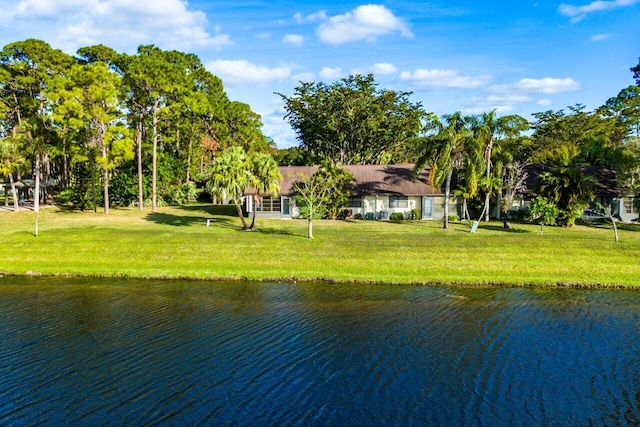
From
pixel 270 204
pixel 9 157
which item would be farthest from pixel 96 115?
pixel 270 204

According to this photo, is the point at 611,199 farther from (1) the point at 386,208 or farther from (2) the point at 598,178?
(1) the point at 386,208

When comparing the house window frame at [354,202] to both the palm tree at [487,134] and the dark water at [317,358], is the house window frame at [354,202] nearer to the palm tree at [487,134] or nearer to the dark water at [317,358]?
the palm tree at [487,134]

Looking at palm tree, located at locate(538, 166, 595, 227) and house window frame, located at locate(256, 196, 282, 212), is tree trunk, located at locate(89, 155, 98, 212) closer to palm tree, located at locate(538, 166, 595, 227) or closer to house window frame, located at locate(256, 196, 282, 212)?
house window frame, located at locate(256, 196, 282, 212)

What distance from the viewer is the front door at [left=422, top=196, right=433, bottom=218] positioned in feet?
174

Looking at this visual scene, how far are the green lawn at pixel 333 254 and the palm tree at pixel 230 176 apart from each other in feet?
11.6

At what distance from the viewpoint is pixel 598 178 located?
5431cm

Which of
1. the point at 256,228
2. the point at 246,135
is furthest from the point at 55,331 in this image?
the point at 246,135

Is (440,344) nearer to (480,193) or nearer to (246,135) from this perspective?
(480,193)

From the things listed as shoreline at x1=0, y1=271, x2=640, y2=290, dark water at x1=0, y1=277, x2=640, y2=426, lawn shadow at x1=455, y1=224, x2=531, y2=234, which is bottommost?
dark water at x1=0, y1=277, x2=640, y2=426

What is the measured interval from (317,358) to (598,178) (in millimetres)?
49306

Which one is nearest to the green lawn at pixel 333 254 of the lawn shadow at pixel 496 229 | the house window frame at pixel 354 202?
the lawn shadow at pixel 496 229

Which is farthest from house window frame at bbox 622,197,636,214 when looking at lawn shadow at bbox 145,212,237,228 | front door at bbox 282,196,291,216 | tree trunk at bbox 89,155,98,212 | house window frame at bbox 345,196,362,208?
tree trunk at bbox 89,155,98,212

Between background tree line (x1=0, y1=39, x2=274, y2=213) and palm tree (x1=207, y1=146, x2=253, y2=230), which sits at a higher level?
background tree line (x1=0, y1=39, x2=274, y2=213)

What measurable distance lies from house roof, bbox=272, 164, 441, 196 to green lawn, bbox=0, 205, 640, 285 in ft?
33.6
